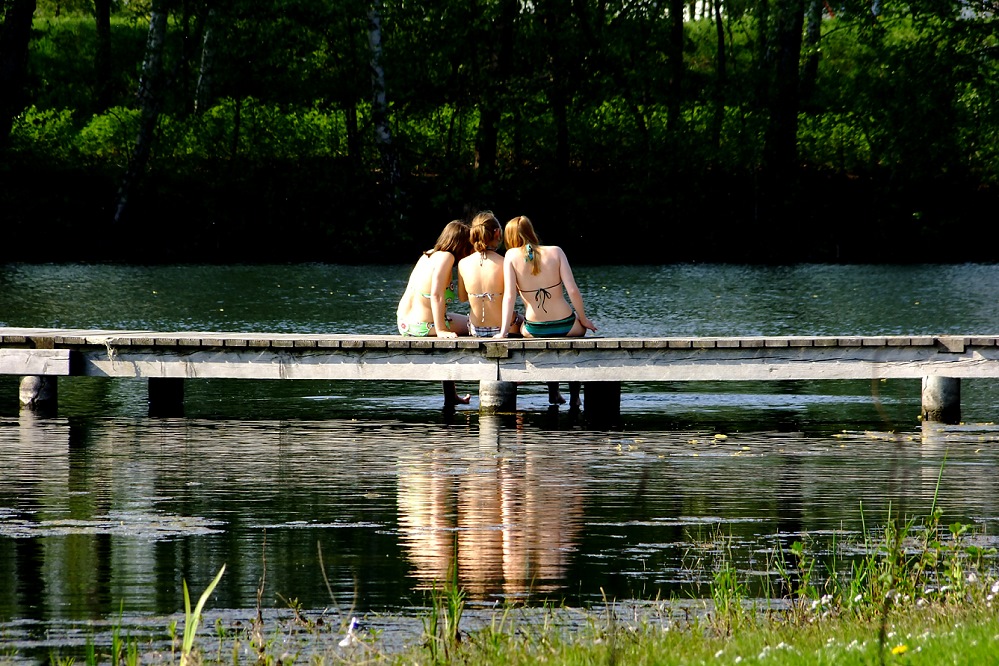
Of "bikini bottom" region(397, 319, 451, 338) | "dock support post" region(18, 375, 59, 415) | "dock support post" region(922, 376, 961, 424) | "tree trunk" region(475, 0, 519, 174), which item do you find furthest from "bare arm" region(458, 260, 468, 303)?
"tree trunk" region(475, 0, 519, 174)

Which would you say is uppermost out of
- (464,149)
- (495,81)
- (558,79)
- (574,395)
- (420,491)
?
(558,79)

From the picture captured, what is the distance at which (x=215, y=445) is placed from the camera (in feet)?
36.4

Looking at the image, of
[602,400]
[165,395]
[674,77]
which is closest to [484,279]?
[602,400]

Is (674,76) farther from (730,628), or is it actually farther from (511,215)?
(730,628)

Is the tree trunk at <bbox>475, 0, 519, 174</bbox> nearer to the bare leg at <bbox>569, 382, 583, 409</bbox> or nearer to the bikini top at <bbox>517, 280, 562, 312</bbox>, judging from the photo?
the bare leg at <bbox>569, 382, 583, 409</bbox>

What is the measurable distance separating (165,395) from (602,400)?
3725mm

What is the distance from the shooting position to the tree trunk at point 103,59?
42.7 metres

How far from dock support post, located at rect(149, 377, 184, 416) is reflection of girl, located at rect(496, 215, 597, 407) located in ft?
9.64

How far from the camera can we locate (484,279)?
40.2ft

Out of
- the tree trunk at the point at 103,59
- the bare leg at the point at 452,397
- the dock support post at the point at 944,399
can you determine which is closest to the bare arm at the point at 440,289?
the bare leg at the point at 452,397

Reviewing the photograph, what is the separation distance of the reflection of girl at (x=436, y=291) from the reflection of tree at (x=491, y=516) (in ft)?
5.54

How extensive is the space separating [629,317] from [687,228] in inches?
697

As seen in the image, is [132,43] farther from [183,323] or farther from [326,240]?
[183,323]

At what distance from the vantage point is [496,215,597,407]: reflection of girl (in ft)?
39.3
